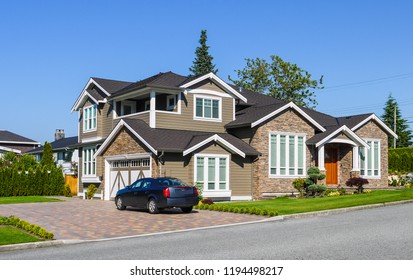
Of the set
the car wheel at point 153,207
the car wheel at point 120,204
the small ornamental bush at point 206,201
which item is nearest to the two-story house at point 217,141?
the small ornamental bush at point 206,201

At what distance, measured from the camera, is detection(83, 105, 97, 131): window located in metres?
37.9

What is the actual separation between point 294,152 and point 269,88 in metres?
29.6

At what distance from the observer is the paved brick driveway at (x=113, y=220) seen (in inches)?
696

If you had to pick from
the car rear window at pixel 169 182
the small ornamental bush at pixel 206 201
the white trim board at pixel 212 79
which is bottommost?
the small ornamental bush at pixel 206 201

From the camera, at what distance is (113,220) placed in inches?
816

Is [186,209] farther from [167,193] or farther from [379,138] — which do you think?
[379,138]

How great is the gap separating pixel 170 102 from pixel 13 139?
40942mm

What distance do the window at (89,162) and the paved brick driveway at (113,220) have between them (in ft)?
39.6

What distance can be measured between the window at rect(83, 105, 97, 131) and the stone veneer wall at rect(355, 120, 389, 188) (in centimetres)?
1834

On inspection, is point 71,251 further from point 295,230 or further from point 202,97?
point 202,97

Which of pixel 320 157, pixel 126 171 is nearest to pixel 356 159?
pixel 320 157

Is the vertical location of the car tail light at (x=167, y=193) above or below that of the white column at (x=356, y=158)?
below

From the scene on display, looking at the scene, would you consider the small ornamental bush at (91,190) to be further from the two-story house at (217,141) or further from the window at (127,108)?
the window at (127,108)
